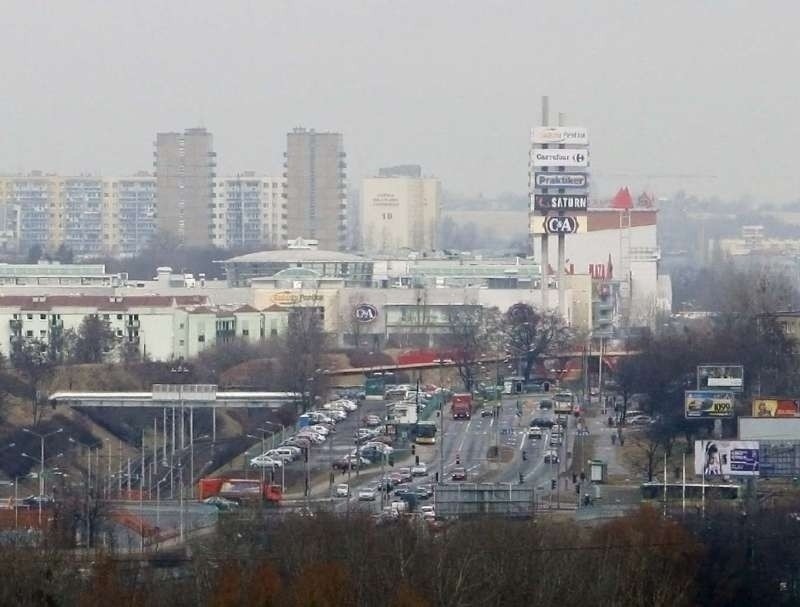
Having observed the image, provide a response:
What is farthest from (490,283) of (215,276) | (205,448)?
(205,448)

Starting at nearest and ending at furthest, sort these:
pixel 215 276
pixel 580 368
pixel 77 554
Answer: pixel 77 554, pixel 580 368, pixel 215 276

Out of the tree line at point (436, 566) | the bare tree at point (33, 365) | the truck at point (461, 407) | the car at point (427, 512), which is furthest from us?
the bare tree at point (33, 365)

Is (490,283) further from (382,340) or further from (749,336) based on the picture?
(749,336)

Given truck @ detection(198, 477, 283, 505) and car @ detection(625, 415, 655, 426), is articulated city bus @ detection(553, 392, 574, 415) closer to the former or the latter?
car @ detection(625, 415, 655, 426)

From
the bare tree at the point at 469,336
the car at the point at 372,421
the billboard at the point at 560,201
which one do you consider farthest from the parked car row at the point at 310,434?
the billboard at the point at 560,201

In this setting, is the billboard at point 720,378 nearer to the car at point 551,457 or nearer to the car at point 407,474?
the car at point 551,457

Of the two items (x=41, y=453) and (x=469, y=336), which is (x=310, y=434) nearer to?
(x=41, y=453)

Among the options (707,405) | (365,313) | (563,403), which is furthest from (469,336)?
(707,405)
